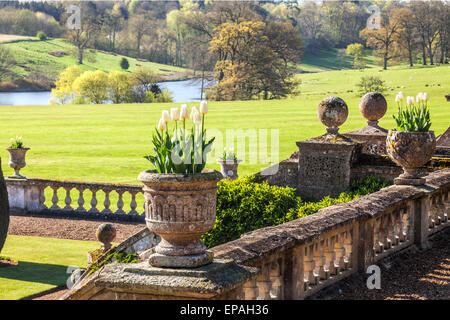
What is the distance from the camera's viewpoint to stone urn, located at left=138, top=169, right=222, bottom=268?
4.91 metres

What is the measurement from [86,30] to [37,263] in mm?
92141

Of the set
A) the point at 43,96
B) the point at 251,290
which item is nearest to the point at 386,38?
the point at 43,96

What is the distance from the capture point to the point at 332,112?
13602 mm

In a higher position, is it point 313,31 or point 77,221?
point 313,31

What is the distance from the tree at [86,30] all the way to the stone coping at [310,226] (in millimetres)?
95185

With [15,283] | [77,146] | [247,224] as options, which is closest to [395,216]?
[247,224]

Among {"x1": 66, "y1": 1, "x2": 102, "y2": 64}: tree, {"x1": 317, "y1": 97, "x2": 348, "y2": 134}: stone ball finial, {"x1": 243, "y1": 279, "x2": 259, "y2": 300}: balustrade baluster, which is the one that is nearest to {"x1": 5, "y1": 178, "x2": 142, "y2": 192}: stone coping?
{"x1": 317, "y1": 97, "x2": 348, "y2": 134}: stone ball finial

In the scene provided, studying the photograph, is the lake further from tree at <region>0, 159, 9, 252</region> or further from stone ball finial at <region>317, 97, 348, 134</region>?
tree at <region>0, 159, 9, 252</region>

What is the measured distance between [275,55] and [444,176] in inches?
2590

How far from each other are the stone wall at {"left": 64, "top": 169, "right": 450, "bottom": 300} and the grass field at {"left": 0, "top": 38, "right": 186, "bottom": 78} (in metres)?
92.3

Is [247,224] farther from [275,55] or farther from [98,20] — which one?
[98,20]

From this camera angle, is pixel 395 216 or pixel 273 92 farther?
pixel 273 92

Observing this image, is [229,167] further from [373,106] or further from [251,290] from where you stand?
[251,290]

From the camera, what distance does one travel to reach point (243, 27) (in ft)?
236
